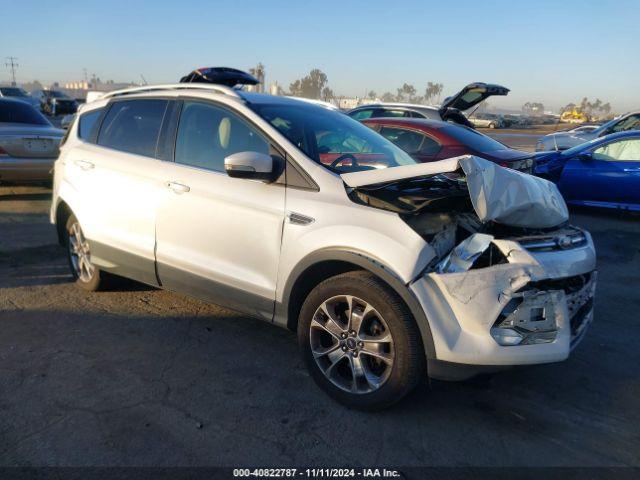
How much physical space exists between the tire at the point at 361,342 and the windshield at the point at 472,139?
4.98 m

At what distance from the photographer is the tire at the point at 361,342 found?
9.32 feet

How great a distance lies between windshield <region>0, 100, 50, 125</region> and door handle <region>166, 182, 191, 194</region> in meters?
6.72

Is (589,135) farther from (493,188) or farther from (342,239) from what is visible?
(342,239)

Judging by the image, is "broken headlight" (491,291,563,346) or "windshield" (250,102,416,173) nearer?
"broken headlight" (491,291,563,346)

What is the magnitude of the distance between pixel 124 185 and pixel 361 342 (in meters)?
2.35

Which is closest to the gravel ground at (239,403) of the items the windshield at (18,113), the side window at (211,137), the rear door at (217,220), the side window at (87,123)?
the rear door at (217,220)

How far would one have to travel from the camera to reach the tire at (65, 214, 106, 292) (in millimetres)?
4738

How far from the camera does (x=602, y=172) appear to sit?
352 inches

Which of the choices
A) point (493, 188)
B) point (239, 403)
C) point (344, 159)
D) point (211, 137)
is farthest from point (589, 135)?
point (239, 403)

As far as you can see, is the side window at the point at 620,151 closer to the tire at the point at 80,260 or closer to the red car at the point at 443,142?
the red car at the point at 443,142

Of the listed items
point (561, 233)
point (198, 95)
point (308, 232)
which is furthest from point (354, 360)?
point (198, 95)

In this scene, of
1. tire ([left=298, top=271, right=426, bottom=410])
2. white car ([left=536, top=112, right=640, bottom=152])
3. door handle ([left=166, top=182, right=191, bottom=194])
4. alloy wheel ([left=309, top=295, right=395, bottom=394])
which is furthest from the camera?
white car ([left=536, top=112, right=640, bottom=152])

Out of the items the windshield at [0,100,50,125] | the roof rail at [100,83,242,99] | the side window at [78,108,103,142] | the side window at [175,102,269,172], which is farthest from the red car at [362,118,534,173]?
the windshield at [0,100,50,125]

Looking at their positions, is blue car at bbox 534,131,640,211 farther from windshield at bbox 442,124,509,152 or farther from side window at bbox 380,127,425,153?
side window at bbox 380,127,425,153
